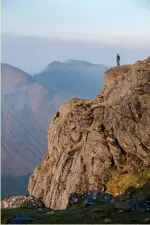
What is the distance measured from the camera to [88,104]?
99812 millimetres

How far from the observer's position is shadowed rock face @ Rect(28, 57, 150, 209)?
84812 mm

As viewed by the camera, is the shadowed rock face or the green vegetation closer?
the green vegetation

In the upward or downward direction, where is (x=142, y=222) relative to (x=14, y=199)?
upward

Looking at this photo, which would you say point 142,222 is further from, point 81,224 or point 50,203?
point 50,203

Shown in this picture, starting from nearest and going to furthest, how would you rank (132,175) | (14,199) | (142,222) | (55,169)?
(142,222)
(132,175)
(14,199)
(55,169)

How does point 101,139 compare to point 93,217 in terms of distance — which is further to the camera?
point 101,139

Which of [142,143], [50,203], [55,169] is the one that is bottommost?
[50,203]

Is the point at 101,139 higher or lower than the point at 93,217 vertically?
higher

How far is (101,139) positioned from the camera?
89.2 meters

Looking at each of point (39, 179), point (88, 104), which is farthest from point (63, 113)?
point (39, 179)

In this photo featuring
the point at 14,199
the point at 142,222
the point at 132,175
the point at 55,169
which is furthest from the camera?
the point at 55,169

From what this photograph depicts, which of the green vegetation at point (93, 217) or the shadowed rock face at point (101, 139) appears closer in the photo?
the green vegetation at point (93, 217)

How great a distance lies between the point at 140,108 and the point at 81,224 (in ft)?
138

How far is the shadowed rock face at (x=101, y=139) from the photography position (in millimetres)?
84812
